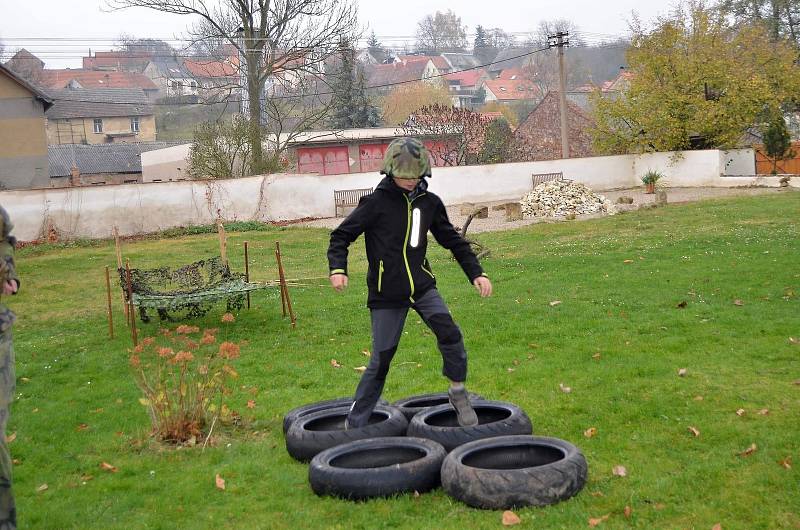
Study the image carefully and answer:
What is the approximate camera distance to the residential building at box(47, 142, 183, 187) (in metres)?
58.3

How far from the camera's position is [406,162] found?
5703 millimetres

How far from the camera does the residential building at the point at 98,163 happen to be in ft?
191

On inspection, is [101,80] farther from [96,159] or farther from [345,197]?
[345,197]

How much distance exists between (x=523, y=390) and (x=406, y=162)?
2.80 m

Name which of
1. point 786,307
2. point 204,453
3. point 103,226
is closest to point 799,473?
point 204,453

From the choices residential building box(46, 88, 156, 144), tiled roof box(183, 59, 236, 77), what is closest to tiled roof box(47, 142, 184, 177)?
tiled roof box(183, 59, 236, 77)

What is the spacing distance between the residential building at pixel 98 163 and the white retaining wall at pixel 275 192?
95.2 ft

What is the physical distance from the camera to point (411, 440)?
5781 mm

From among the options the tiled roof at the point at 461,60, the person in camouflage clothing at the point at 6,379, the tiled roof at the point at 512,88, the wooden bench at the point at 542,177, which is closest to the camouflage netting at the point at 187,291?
the person in camouflage clothing at the point at 6,379

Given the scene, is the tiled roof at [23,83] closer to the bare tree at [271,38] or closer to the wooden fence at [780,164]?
the bare tree at [271,38]

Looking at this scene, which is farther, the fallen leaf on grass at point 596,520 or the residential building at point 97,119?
the residential building at point 97,119

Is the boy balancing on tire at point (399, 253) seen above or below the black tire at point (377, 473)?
above

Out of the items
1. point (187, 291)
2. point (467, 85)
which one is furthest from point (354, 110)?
point (467, 85)

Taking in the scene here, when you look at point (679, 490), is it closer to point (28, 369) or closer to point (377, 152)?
point (28, 369)
